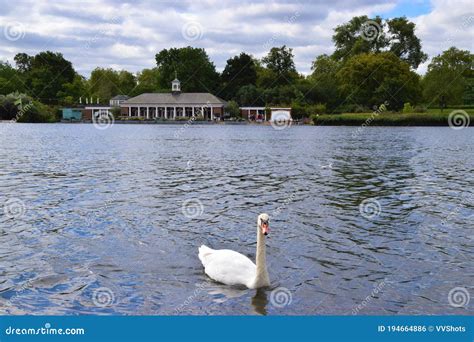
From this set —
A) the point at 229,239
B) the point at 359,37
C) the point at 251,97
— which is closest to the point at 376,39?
the point at 359,37

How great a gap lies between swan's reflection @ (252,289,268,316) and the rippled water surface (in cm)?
4

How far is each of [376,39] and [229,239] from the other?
429 feet

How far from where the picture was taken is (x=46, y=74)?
5507 inches

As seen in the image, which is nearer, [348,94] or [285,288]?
[285,288]

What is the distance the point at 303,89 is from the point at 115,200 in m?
106

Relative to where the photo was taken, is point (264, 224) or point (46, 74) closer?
point (264, 224)

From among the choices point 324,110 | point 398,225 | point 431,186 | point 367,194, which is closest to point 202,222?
point 398,225

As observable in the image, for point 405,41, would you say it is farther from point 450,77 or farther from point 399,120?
point 399,120

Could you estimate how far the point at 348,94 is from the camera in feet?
373

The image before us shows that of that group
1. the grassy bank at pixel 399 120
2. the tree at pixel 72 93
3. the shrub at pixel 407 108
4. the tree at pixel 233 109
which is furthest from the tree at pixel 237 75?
the shrub at pixel 407 108

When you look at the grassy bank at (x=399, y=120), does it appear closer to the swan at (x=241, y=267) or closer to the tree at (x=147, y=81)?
the tree at (x=147, y=81)

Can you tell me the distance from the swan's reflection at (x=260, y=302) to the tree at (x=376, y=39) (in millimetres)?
127538

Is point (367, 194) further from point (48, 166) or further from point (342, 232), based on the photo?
point (48, 166)

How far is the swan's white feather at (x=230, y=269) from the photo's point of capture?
32.2 feet
